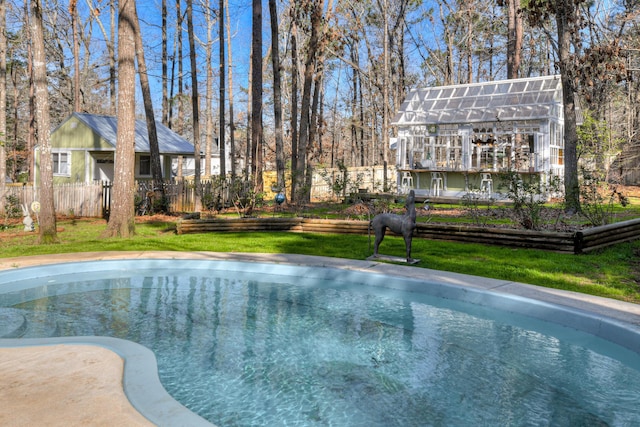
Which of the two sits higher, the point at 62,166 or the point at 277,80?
the point at 277,80

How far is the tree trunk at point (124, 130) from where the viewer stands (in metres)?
11.5

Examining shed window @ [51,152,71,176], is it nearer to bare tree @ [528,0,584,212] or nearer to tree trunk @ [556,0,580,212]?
bare tree @ [528,0,584,212]

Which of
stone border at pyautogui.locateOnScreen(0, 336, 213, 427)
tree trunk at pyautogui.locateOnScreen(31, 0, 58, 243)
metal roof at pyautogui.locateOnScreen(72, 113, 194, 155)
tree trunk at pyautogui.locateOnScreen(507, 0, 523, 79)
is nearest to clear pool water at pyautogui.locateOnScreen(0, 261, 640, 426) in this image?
stone border at pyautogui.locateOnScreen(0, 336, 213, 427)

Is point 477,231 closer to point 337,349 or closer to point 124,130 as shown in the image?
point 337,349

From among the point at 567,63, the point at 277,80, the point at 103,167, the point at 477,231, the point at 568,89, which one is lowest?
the point at 477,231

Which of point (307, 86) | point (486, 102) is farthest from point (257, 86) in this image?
point (486, 102)

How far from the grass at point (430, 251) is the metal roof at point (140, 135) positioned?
27.7ft

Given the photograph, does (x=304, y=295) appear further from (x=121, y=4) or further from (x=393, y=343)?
(x=121, y=4)

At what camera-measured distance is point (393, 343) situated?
532cm

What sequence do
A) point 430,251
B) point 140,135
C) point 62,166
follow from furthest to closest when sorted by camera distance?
1. point 140,135
2. point 62,166
3. point 430,251

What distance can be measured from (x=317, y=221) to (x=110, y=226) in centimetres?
482

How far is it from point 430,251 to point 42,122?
323 inches

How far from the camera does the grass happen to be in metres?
7.14

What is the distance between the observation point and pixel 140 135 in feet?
74.5
